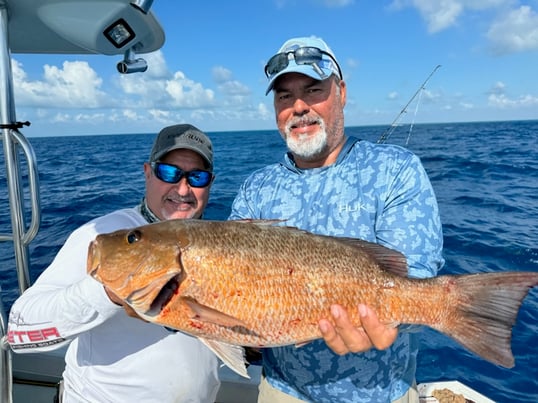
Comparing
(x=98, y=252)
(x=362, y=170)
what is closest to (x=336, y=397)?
(x=362, y=170)

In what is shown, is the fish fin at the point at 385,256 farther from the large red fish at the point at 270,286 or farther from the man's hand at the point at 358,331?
the man's hand at the point at 358,331

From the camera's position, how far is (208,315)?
1992 millimetres

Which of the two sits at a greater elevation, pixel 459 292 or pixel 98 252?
pixel 98 252

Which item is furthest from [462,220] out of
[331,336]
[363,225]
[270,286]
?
[270,286]

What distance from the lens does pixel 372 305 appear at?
2.06 meters

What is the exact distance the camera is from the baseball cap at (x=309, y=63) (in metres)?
2.56

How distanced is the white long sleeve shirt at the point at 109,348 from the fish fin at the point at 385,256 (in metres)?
1.29

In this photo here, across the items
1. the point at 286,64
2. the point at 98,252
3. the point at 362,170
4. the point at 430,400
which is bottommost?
the point at 430,400

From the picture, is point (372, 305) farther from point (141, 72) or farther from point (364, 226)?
point (141, 72)

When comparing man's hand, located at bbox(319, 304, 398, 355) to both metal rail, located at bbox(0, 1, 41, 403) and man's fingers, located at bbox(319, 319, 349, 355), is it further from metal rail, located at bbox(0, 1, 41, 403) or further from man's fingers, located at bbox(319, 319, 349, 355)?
metal rail, located at bbox(0, 1, 41, 403)

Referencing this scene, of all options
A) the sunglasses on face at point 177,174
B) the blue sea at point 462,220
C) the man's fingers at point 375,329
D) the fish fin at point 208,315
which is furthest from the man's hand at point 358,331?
the blue sea at point 462,220

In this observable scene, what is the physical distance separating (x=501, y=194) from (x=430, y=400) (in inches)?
479

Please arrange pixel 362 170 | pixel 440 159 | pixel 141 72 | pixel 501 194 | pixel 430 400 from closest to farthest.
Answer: pixel 362 170 < pixel 141 72 < pixel 430 400 < pixel 501 194 < pixel 440 159

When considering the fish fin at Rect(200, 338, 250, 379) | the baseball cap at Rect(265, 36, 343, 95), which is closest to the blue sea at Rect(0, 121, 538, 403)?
the fish fin at Rect(200, 338, 250, 379)
